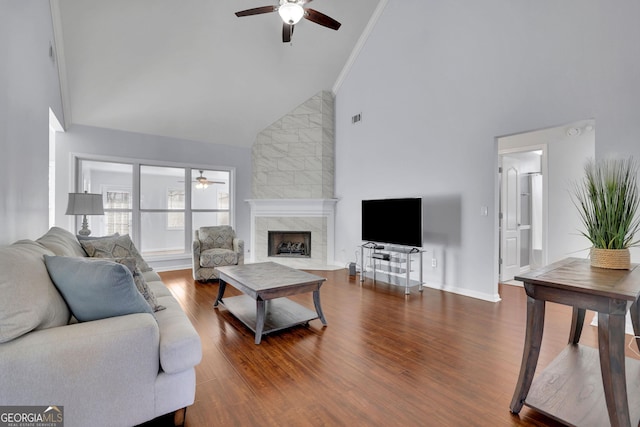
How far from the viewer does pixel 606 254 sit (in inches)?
74.8

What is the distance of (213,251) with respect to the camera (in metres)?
4.95

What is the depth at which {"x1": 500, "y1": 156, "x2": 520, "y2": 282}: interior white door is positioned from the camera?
15.9ft

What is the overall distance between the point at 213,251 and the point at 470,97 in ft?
14.3

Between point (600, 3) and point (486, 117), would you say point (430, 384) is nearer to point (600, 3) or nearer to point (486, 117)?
point (486, 117)

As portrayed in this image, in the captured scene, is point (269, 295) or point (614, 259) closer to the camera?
point (614, 259)

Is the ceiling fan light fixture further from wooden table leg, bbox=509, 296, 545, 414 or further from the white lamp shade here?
the white lamp shade

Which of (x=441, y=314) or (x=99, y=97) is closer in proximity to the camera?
(x=441, y=314)

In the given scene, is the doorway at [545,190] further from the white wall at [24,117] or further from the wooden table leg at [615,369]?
the white wall at [24,117]

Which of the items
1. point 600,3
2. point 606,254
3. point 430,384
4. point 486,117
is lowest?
point 430,384

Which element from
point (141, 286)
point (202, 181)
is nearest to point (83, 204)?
point (202, 181)

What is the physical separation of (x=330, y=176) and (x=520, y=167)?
11.2ft

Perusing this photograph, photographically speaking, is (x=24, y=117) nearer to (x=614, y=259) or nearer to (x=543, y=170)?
(x=614, y=259)

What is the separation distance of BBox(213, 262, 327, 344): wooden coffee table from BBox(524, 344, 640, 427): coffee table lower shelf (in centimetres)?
176

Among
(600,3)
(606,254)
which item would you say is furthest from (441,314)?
(600,3)
